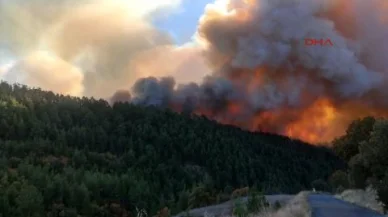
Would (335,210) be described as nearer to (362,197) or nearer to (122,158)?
(362,197)

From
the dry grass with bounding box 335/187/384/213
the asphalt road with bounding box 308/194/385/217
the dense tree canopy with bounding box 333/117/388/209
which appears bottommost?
the asphalt road with bounding box 308/194/385/217

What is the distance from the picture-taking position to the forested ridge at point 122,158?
87.1 m

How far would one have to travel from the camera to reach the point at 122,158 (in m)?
130

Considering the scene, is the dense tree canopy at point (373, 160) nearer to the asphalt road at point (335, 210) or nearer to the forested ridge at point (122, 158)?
the asphalt road at point (335, 210)

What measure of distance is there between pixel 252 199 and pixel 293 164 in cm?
14489

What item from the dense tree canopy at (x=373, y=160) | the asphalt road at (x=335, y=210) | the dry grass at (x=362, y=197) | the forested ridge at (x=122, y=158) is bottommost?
the asphalt road at (x=335, y=210)

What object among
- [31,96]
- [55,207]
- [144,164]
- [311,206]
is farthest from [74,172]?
[311,206]

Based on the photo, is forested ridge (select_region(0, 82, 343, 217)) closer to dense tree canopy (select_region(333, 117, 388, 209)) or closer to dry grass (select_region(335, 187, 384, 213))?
dense tree canopy (select_region(333, 117, 388, 209))

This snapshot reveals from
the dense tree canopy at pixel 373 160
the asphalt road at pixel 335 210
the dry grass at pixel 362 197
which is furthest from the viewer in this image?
the dense tree canopy at pixel 373 160

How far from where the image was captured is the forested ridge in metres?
87.1

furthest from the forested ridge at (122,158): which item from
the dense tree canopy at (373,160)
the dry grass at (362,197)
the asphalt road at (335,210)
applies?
the asphalt road at (335,210)

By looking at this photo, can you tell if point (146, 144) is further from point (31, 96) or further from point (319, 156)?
point (319, 156)

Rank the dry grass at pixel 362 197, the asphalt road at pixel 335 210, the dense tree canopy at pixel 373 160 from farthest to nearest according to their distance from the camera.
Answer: the dense tree canopy at pixel 373 160, the dry grass at pixel 362 197, the asphalt road at pixel 335 210

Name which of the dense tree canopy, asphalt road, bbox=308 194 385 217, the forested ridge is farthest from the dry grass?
the forested ridge
